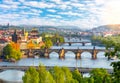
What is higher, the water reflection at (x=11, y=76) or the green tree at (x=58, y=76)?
the green tree at (x=58, y=76)

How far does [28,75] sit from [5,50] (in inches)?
735

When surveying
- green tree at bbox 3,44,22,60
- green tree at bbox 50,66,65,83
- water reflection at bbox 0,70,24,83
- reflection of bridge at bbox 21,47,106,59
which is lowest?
reflection of bridge at bbox 21,47,106,59

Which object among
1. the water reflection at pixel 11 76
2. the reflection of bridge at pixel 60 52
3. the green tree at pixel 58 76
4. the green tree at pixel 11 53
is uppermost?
the green tree at pixel 58 76

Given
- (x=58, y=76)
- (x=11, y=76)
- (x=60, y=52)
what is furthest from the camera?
(x=60, y=52)

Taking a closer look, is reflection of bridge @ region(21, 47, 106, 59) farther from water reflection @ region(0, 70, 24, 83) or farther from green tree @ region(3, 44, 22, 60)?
water reflection @ region(0, 70, 24, 83)

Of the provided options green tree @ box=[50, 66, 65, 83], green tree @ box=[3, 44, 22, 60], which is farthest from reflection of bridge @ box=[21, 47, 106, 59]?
green tree @ box=[50, 66, 65, 83]

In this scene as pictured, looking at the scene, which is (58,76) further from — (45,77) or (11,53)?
(11,53)

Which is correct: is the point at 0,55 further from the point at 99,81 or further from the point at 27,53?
the point at 99,81

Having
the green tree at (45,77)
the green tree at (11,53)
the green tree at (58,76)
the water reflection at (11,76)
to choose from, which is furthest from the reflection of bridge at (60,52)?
the green tree at (45,77)

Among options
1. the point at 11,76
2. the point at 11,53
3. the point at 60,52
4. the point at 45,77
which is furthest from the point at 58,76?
the point at 60,52

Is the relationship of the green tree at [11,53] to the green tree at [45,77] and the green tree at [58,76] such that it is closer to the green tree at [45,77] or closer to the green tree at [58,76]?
the green tree at [58,76]

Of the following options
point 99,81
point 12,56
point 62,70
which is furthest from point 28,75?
point 12,56

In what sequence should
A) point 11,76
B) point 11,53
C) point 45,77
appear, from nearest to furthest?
1. point 45,77
2. point 11,76
3. point 11,53

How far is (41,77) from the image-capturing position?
9953 millimetres
